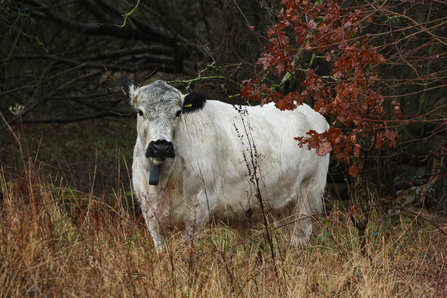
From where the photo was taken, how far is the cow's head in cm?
614

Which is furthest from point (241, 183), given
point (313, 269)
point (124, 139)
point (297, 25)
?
point (124, 139)

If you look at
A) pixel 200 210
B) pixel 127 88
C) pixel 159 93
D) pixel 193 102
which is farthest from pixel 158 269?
pixel 127 88

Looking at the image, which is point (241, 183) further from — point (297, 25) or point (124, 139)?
point (124, 139)

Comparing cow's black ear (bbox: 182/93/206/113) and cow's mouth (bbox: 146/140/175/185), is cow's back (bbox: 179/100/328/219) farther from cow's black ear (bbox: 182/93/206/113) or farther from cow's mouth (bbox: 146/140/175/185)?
cow's mouth (bbox: 146/140/175/185)

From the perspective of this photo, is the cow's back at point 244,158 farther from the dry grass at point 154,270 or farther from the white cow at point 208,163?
the dry grass at point 154,270

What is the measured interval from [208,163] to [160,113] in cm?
71

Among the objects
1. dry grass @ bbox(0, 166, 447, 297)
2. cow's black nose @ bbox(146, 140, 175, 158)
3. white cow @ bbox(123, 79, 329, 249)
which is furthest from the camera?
white cow @ bbox(123, 79, 329, 249)

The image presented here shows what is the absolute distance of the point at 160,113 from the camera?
20.9ft

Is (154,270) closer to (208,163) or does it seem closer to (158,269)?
(158,269)

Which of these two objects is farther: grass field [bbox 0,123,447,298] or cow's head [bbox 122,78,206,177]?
cow's head [bbox 122,78,206,177]

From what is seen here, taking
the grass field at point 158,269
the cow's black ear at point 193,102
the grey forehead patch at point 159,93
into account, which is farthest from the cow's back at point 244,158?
the grass field at point 158,269

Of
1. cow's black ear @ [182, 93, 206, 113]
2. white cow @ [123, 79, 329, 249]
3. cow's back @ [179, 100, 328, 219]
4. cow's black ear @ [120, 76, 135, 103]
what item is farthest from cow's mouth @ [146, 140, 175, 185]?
cow's black ear @ [120, 76, 135, 103]

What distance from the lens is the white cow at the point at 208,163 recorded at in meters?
6.30

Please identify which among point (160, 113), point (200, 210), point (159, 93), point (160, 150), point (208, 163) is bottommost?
point (200, 210)
